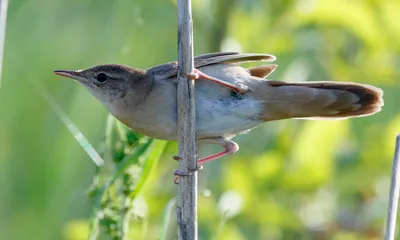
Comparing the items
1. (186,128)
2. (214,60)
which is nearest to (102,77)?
(214,60)

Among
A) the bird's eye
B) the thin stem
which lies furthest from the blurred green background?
the thin stem

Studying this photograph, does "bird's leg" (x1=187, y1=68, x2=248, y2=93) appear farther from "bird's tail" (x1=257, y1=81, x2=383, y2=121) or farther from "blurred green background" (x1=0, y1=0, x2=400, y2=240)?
"blurred green background" (x1=0, y1=0, x2=400, y2=240)

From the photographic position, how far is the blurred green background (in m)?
4.44

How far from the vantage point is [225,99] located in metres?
3.73

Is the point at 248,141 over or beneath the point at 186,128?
over

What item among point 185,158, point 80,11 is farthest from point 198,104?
point 80,11

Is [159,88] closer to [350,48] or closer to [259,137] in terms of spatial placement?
[259,137]

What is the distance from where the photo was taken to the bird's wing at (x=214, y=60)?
3646mm

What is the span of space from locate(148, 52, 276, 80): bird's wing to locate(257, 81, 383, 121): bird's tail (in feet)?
0.58

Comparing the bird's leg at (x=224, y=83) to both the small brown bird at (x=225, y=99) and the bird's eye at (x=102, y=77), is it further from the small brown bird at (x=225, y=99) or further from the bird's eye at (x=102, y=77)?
the bird's eye at (x=102, y=77)

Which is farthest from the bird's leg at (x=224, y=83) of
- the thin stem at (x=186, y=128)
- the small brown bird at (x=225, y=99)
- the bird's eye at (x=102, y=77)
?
the bird's eye at (x=102, y=77)

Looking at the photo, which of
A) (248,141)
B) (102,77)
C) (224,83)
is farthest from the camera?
(248,141)

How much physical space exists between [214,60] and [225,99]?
0.16 m

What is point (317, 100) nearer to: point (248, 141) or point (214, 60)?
point (214, 60)
